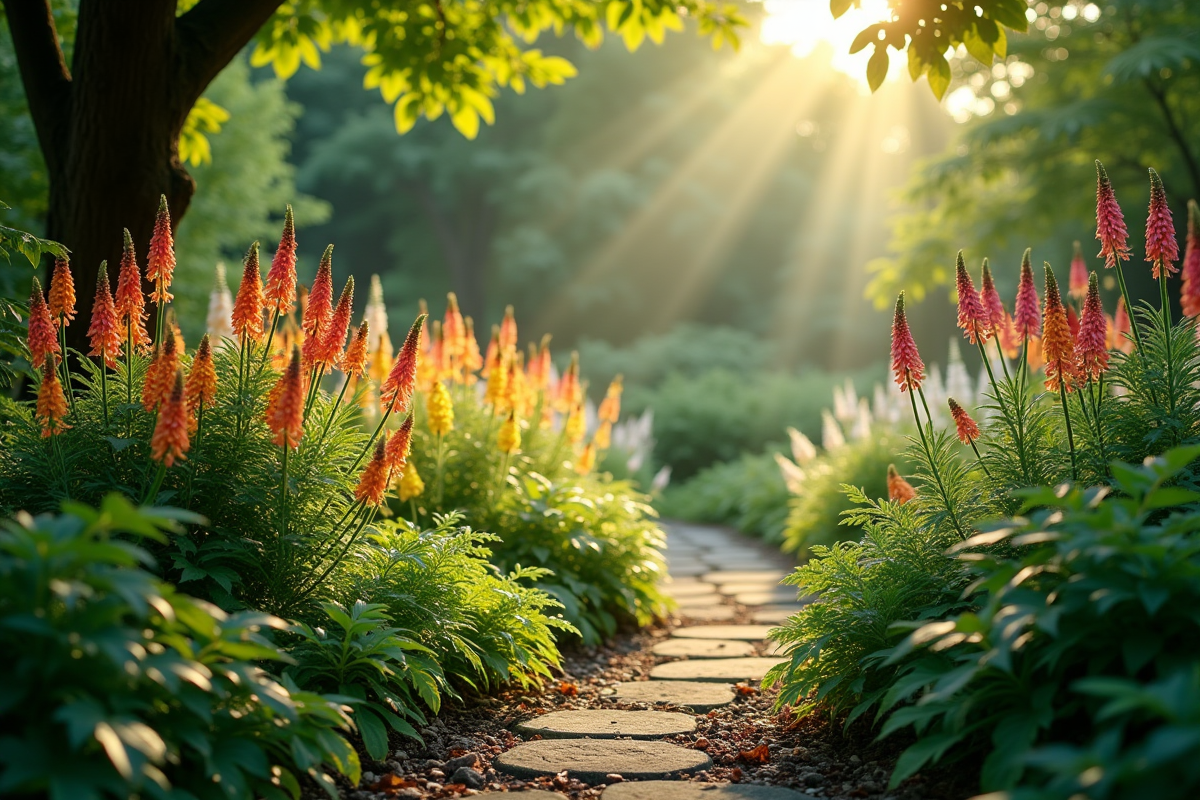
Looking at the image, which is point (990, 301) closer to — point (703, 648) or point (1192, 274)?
point (1192, 274)

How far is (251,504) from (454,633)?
0.86 metres

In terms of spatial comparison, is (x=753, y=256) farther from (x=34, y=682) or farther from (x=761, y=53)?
(x=34, y=682)

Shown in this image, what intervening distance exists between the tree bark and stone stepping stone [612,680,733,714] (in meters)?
2.83

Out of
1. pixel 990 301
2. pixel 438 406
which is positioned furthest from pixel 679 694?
pixel 990 301

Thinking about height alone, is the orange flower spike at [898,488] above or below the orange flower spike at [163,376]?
below

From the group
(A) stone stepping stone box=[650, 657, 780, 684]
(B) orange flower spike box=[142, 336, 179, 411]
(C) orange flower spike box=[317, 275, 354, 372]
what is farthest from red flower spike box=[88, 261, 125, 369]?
(A) stone stepping stone box=[650, 657, 780, 684]

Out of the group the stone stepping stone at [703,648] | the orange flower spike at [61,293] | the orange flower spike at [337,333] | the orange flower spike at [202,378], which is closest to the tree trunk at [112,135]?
the orange flower spike at [61,293]

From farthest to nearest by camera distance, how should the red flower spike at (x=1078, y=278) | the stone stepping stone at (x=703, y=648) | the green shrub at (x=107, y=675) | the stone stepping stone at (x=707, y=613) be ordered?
the stone stepping stone at (x=707, y=613), the red flower spike at (x=1078, y=278), the stone stepping stone at (x=703, y=648), the green shrub at (x=107, y=675)

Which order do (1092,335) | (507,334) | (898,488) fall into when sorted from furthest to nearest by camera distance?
(507,334) → (898,488) → (1092,335)

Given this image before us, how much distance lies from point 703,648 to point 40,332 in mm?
3302

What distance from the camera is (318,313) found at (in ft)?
9.73

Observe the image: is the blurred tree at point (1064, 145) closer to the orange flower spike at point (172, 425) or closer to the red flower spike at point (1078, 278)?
the red flower spike at point (1078, 278)

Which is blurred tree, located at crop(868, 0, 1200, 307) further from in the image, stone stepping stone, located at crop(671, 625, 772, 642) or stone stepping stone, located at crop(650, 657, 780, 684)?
stone stepping stone, located at crop(650, 657, 780, 684)

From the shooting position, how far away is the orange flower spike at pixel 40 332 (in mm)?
2670
